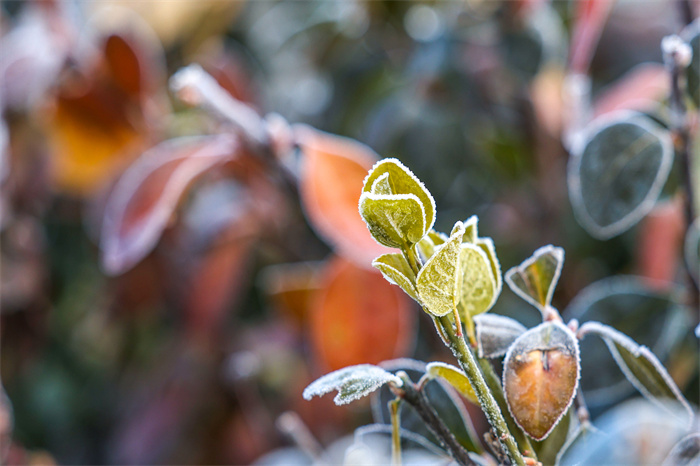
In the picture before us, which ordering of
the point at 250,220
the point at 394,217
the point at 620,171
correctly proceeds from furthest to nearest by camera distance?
the point at 250,220, the point at 620,171, the point at 394,217

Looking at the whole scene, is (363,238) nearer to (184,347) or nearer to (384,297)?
(384,297)

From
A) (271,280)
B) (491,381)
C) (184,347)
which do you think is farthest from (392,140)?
(491,381)

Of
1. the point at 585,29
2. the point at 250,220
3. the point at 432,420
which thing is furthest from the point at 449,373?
the point at 250,220

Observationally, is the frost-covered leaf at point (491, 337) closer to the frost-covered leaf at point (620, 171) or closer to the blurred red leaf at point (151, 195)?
the frost-covered leaf at point (620, 171)

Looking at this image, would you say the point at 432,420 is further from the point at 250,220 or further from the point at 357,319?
the point at 250,220

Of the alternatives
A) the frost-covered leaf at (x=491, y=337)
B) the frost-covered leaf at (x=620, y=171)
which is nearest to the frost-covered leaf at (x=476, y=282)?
the frost-covered leaf at (x=491, y=337)
